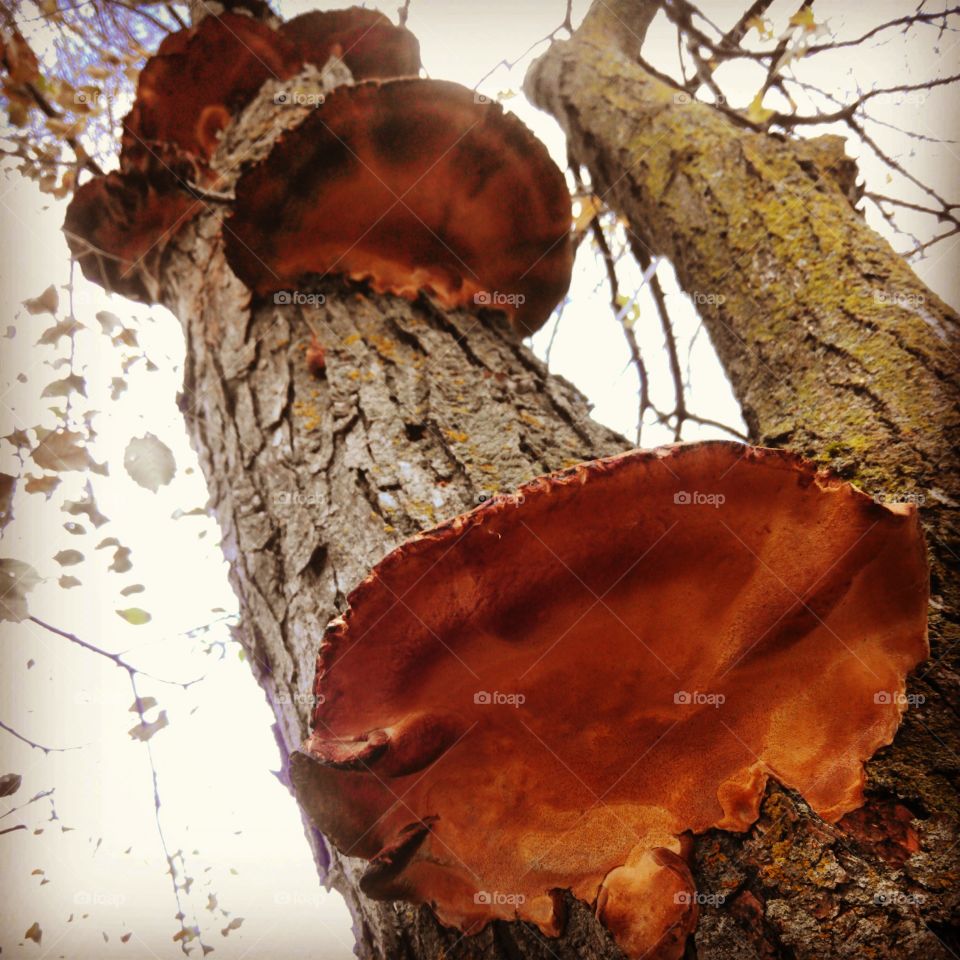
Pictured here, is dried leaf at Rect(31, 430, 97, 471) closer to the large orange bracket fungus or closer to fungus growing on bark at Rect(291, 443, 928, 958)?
the large orange bracket fungus

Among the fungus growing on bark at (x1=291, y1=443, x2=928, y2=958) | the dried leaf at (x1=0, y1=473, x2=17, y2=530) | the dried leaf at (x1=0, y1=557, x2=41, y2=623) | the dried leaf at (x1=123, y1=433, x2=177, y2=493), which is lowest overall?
the fungus growing on bark at (x1=291, y1=443, x2=928, y2=958)

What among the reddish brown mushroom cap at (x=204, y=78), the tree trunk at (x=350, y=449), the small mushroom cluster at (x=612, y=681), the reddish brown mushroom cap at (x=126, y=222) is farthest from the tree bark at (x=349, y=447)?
the reddish brown mushroom cap at (x=204, y=78)

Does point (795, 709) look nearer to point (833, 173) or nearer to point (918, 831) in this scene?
point (918, 831)

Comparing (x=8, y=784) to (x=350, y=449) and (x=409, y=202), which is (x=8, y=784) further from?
(x=409, y=202)

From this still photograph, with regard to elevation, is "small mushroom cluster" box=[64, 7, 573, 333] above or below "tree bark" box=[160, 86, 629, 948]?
above

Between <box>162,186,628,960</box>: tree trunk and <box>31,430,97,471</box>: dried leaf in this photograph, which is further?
<box>31,430,97,471</box>: dried leaf

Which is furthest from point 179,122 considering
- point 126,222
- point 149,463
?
point 149,463

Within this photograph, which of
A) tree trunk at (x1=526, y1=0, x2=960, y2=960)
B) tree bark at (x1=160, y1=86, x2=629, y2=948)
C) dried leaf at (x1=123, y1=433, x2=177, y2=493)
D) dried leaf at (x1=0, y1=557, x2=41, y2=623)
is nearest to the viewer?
tree trunk at (x1=526, y1=0, x2=960, y2=960)

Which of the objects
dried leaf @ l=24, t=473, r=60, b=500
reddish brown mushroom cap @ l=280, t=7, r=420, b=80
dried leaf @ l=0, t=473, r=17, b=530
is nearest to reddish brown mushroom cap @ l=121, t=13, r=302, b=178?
reddish brown mushroom cap @ l=280, t=7, r=420, b=80
